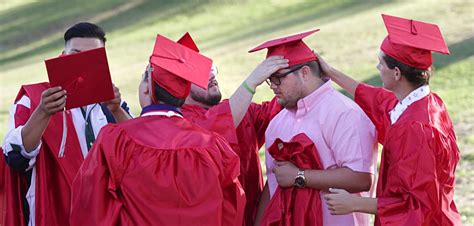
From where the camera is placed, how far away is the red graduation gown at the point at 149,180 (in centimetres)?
525

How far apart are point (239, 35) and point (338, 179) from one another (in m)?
17.7

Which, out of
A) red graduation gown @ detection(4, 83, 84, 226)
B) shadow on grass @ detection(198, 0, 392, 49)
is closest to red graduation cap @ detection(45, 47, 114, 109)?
red graduation gown @ detection(4, 83, 84, 226)

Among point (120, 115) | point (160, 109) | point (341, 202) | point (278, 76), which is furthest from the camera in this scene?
point (120, 115)

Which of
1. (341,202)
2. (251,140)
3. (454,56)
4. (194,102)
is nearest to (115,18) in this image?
(454,56)

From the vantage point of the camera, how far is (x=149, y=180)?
17.2 feet

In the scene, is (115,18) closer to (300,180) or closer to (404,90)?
(300,180)

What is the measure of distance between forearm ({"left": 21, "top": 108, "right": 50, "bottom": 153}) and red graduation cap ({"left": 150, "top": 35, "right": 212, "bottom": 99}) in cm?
70

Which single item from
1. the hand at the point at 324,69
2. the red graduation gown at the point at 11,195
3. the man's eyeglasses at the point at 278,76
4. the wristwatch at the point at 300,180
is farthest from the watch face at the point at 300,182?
the red graduation gown at the point at 11,195

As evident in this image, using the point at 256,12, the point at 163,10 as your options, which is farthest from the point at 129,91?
the point at 163,10

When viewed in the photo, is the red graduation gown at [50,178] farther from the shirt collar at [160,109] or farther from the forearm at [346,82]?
the forearm at [346,82]

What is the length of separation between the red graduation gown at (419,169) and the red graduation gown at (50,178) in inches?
70.9

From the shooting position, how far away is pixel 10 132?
232 inches

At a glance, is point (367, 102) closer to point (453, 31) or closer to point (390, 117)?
point (390, 117)

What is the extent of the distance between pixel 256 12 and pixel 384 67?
66.9 ft
